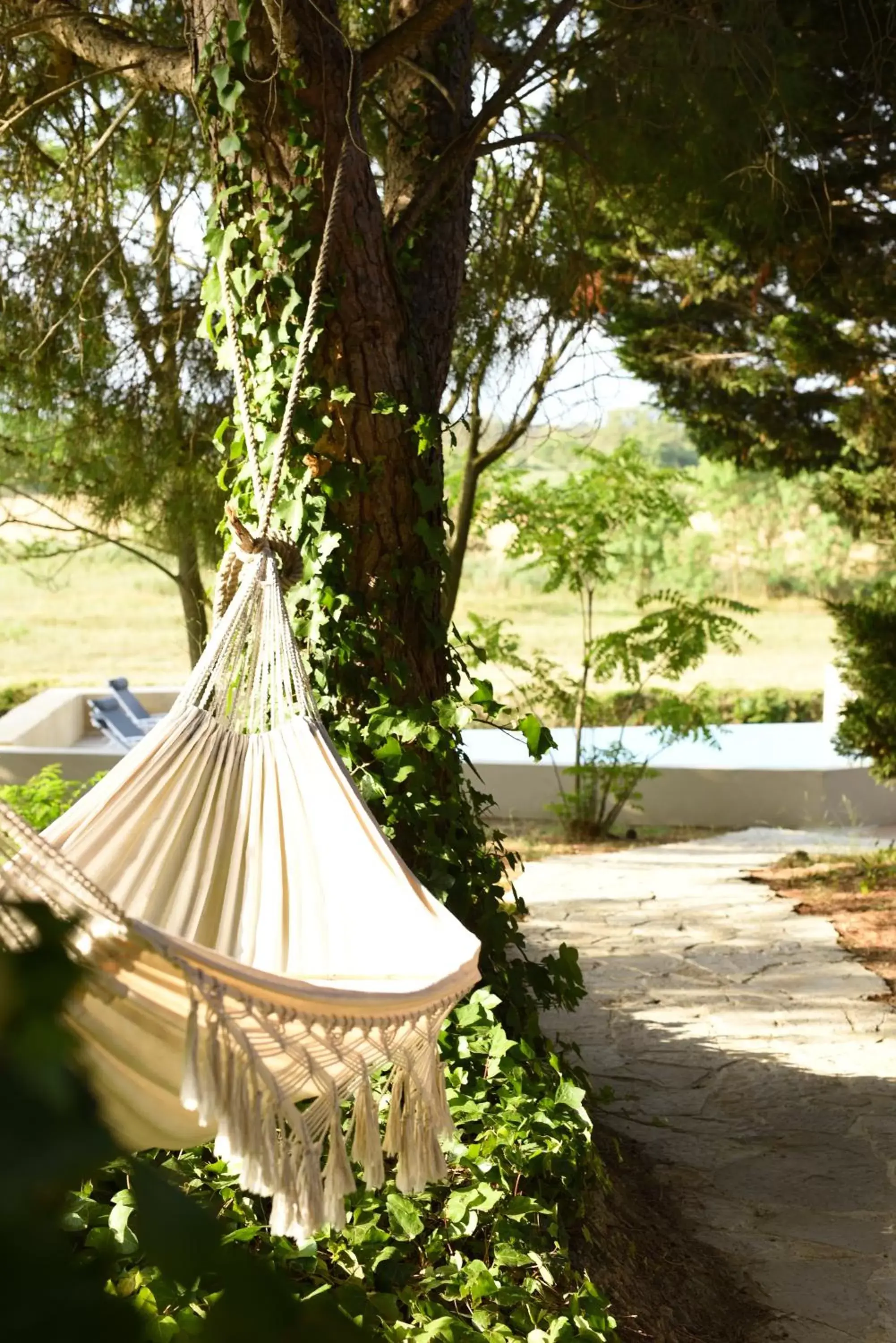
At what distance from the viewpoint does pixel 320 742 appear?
1.74 metres

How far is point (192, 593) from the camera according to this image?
15.0 feet

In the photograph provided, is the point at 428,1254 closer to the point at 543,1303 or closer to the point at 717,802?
the point at 543,1303

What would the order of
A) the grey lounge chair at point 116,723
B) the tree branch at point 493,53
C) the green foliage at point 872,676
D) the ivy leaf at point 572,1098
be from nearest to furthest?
the ivy leaf at point 572,1098 → the tree branch at point 493,53 → the green foliage at point 872,676 → the grey lounge chair at point 116,723

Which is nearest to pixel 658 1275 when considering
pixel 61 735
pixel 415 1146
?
pixel 415 1146

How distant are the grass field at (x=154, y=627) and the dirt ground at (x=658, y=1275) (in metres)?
11.7

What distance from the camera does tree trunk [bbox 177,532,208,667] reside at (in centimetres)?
439

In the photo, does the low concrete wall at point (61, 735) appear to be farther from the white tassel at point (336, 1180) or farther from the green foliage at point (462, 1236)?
the white tassel at point (336, 1180)

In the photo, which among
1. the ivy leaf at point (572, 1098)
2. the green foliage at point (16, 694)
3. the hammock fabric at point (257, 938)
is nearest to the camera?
the hammock fabric at point (257, 938)

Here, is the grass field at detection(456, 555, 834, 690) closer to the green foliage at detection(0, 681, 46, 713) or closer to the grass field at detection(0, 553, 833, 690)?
the grass field at detection(0, 553, 833, 690)

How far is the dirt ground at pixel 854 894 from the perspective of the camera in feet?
12.0

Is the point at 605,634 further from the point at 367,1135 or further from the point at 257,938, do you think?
the point at 367,1135

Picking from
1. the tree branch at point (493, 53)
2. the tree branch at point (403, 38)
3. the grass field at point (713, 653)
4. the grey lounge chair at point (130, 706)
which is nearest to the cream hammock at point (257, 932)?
the tree branch at point (403, 38)

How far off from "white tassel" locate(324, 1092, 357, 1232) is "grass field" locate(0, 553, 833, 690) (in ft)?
41.3

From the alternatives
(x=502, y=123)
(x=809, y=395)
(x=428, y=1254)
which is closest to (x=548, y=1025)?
(x=428, y=1254)
